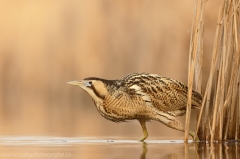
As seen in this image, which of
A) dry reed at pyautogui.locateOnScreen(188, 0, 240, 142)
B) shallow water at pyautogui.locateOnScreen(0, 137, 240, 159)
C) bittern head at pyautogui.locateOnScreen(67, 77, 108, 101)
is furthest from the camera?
bittern head at pyautogui.locateOnScreen(67, 77, 108, 101)

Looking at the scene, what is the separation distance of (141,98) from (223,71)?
83 centimetres

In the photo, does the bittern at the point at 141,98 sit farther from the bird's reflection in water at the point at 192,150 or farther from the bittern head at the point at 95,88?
the bird's reflection in water at the point at 192,150

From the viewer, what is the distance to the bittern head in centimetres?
755

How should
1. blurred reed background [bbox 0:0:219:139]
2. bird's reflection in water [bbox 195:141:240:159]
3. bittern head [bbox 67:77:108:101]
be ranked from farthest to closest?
1. blurred reed background [bbox 0:0:219:139]
2. bittern head [bbox 67:77:108:101]
3. bird's reflection in water [bbox 195:141:240:159]

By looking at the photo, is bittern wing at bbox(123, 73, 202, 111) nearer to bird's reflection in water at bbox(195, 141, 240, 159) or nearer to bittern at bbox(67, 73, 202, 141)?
bittern at bbox(67, 73, 202, 141)

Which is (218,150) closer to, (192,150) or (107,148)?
(192,150)

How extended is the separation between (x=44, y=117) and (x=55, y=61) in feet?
4.99

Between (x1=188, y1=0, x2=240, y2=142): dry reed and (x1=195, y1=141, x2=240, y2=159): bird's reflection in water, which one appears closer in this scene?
(x1=195, y1=141, x2=240, y2=159): bird's reflection in water

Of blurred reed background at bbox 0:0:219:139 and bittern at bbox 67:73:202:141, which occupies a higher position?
blurred reed background at bbox 0:0:219:139

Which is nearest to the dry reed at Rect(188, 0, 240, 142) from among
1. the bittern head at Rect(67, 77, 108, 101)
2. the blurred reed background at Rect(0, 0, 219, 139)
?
the bittern head at Rect(67, 77, 108, 101)

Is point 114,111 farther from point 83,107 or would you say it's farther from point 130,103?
point 83,107

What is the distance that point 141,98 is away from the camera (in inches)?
302

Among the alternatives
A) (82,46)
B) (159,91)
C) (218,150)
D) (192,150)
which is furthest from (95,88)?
(82,46)

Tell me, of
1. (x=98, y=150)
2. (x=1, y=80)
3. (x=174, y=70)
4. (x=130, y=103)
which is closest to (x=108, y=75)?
(x=174, y=70)
